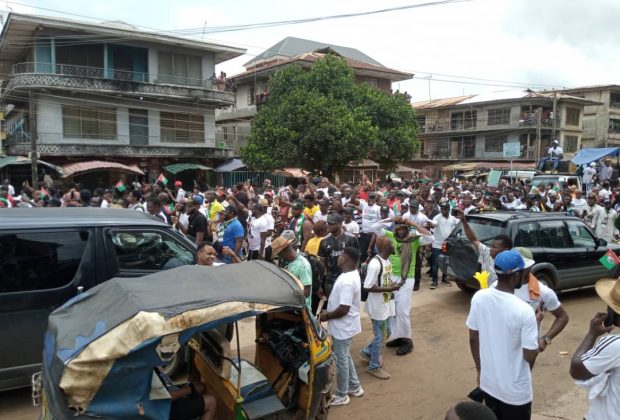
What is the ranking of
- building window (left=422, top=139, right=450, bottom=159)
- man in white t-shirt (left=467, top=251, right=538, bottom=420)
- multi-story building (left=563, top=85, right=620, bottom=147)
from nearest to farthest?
man in white t-shirt (left=467, top=251, right=538, bottom=420)
multi-story building (left=563, top=85, right=620, bottom=147)
building window (left=422, top=139, right=450, bottom=159)

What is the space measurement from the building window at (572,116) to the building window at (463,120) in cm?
812

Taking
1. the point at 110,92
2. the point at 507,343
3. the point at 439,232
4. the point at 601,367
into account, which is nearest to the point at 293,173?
the point at 110,92

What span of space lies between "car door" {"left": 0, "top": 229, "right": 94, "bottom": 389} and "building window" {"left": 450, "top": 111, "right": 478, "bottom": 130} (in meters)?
46.1

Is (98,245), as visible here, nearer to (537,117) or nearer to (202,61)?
(202,61)

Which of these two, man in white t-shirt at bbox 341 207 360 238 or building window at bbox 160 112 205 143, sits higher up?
building window at bbox 160 112 205 143

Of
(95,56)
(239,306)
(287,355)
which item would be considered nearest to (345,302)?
(287,355)

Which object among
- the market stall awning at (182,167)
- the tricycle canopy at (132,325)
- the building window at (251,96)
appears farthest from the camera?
the building window at (251,96)

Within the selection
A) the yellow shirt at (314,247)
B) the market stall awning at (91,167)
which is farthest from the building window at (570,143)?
the yellow shirt at (314,247)

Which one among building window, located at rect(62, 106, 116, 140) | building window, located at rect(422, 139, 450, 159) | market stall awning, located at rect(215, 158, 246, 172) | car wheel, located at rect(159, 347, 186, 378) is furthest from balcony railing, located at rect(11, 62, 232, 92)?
building window, located at rect(422, 139, 450, 159)

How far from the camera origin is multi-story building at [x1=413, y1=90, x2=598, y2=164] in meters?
42.2

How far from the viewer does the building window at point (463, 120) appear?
4612 cm

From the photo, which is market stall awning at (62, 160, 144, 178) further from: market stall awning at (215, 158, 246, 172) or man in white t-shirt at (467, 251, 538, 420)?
man in white t-shirt at (467, 251, 538, 420)

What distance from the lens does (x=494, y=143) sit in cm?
4469

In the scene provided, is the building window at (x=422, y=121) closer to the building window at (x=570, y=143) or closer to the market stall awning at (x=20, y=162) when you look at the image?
the building window at (x=570, y=143)
